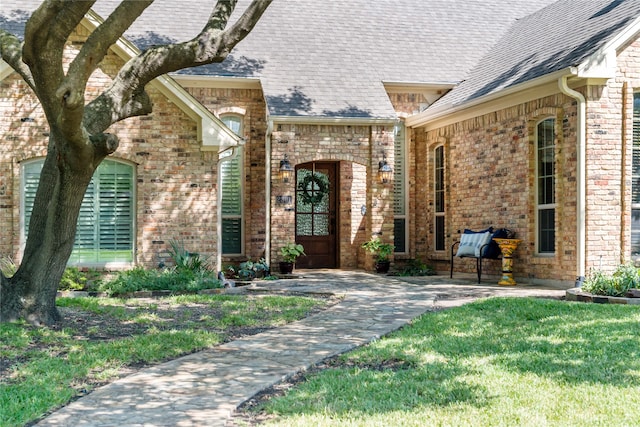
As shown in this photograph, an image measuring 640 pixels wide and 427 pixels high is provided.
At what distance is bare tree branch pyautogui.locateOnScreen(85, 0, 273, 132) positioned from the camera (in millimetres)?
8445

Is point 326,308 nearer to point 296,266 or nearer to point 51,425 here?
point 51,425

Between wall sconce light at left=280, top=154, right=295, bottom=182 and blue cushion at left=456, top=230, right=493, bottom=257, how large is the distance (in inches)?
158

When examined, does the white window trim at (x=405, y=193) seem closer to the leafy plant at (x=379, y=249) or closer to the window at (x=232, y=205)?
the leafy plant at (x=379, y=249)

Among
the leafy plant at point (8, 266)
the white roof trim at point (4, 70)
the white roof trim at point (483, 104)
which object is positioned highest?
the white roof trim at point (4, 70)

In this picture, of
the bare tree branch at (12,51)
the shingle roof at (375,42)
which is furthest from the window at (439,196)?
the bare tree branch at (12,51)

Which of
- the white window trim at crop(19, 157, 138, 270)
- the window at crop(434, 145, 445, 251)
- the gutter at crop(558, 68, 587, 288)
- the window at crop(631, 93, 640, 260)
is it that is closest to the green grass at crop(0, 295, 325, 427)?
the white window trim at crop(19, 157, 138, 270)

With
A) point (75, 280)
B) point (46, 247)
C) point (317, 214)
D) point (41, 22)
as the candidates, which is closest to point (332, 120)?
point (317, 214)

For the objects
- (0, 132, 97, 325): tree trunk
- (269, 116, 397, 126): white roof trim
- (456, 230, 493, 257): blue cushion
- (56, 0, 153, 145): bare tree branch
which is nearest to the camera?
(56, 0, 153, 145): bare tree branch

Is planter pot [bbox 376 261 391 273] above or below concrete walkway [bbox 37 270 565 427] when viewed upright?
above

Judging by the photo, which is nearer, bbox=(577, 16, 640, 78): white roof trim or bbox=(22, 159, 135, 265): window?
bbox=(577, 16, 640, 78): white roof trim

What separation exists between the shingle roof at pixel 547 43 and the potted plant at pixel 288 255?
15.6 ft

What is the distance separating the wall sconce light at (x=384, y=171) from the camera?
1694cm

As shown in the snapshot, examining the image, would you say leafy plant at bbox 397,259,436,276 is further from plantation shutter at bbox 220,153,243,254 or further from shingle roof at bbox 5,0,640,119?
plantation shutter at bbox 220,153,243,254

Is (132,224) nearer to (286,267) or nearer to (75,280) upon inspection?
(75,280)
